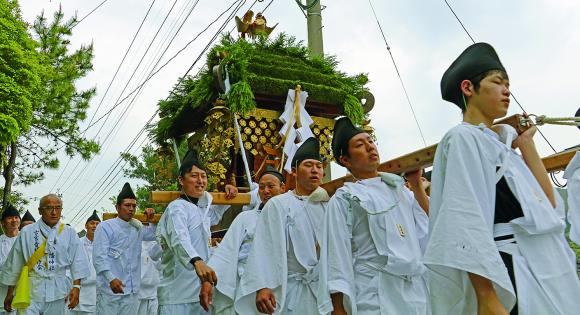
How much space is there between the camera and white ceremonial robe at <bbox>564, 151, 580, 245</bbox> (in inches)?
194

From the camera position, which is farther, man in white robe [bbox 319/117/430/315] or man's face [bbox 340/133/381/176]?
man's face [bbox 340/133/381/176]

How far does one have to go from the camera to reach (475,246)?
2094 mm

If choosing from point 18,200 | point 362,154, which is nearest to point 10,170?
point 18,200

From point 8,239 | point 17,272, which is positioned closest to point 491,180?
point 17,272

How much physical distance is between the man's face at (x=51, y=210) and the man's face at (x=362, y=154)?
561 centimetres

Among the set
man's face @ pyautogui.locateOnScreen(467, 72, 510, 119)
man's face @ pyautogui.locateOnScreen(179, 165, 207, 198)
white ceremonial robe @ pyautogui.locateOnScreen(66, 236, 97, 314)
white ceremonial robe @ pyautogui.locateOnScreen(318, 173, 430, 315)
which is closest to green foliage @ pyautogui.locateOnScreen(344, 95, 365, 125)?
man's face @ pyautogui.locateOnScreen(179, 165, 207, 198)

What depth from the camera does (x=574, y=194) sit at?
518cm

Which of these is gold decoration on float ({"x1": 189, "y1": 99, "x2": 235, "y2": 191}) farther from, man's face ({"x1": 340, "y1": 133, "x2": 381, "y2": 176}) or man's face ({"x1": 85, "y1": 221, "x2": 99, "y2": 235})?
man's face ({"x1": 85, "y1": 221, "x2": 99, "y2": 235})

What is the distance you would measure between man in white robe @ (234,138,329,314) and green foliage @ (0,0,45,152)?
6838mm

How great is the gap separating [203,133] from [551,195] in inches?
231

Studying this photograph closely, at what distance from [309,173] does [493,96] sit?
236cm

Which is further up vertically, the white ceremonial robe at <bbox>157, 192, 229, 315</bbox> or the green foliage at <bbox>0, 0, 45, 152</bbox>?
the green foliage at <bbox>0, 0, 45, 152</bbox>

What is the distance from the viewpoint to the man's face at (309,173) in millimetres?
4715

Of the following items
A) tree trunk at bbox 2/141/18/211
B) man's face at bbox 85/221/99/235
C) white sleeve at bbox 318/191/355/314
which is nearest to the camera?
white sleeve at bbox 318/191/355/314
